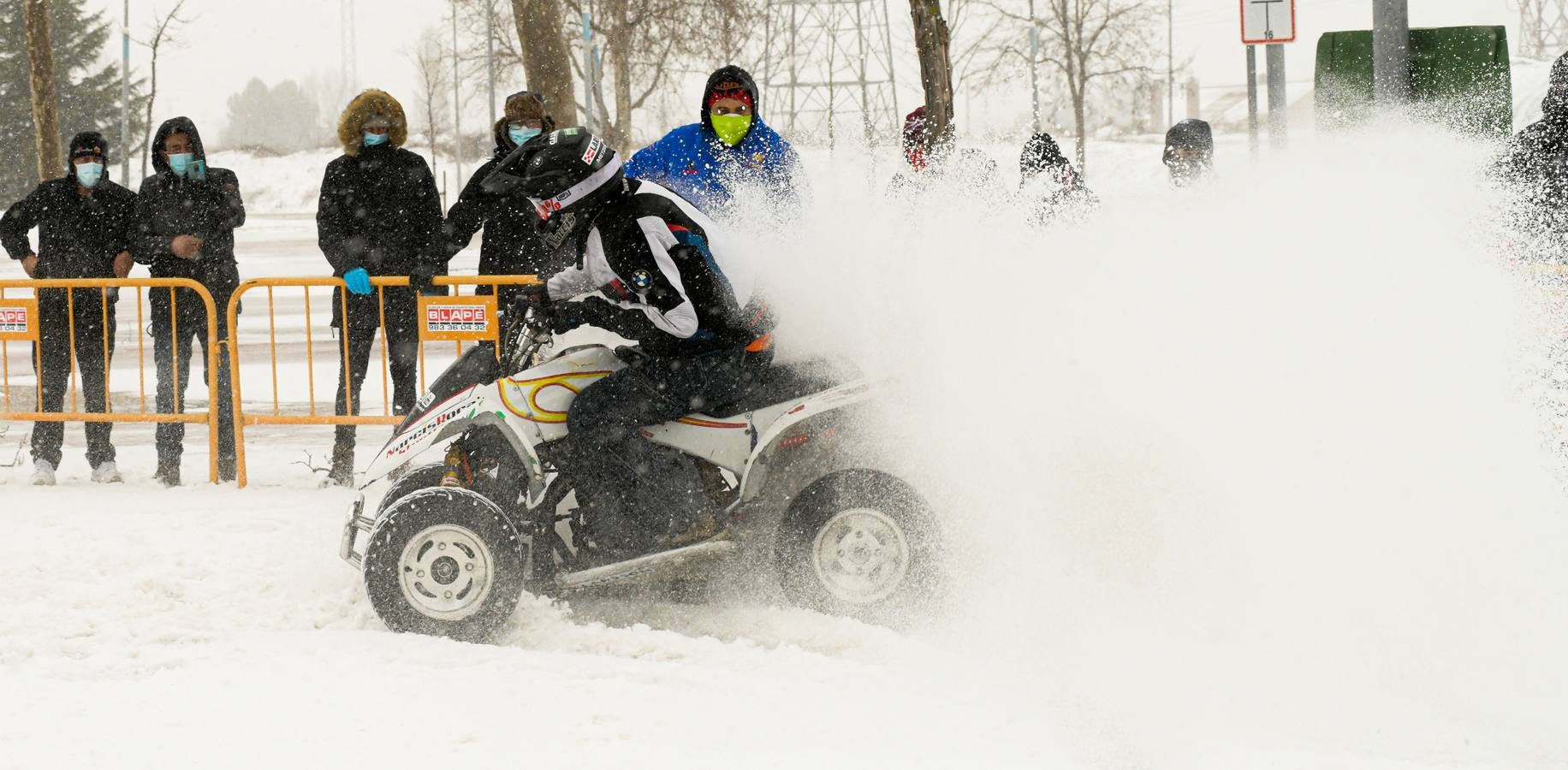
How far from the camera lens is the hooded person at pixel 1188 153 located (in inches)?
320

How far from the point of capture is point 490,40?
37656 millimetres

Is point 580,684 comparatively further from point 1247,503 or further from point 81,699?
point 1247,503

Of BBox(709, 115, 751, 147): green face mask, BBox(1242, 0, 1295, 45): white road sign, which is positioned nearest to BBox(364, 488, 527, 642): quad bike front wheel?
BBox(709, 115, 751, 147): green face mask

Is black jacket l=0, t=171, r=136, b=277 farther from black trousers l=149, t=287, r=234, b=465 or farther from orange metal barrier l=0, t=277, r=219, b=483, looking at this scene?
black trousers l=149, t=287, r=234, b=465

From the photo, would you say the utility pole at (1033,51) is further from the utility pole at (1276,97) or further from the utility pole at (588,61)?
the utility pole at (1276,97)

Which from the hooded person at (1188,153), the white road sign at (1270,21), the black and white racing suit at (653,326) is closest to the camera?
the black and white racing suit at (653,326)

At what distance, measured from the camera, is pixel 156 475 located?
327 inches

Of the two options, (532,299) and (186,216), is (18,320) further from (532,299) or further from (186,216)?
(532,299)

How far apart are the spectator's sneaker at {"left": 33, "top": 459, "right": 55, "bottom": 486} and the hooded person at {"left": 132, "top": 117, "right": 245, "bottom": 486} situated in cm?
57

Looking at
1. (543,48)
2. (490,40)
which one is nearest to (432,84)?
(490,40)

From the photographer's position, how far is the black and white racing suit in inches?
201

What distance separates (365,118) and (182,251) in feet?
4.33

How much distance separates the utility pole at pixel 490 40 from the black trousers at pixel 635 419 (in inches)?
1209

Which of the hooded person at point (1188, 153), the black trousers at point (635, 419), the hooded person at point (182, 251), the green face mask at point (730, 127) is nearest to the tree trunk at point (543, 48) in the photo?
the hooded person at point (182, 251)
